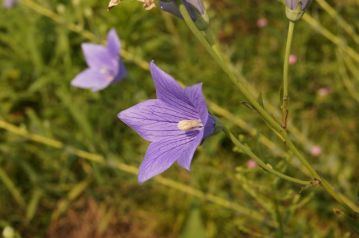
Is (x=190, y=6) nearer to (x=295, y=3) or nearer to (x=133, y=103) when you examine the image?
(x=295, y=3)

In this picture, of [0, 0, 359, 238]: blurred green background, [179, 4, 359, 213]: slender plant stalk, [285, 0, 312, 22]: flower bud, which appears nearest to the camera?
[179, 4, 359, 213]: slender plant stalk

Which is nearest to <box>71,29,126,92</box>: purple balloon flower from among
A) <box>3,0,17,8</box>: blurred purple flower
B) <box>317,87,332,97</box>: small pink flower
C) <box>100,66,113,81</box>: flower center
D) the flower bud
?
<box>100,66,113,81</box>: flower center

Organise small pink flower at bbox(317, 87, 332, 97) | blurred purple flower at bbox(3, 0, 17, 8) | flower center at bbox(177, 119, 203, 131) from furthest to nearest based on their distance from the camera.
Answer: blurred purple flower at bbox(3, 0, 17, 8)
small pink flower at bbox(317, 87, 332, 97)
flower center at bbox(177, 119, 203, 131)

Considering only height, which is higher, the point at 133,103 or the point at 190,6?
the point at 190,6

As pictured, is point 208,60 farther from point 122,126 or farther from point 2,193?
point 2,193

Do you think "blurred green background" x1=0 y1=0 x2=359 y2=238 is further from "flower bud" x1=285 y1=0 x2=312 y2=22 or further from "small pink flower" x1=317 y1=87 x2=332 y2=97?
"flower bud" x1=285 y1=0 x2=312 y2=22

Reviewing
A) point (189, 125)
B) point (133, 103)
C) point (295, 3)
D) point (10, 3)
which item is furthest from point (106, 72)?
point (295, 3)

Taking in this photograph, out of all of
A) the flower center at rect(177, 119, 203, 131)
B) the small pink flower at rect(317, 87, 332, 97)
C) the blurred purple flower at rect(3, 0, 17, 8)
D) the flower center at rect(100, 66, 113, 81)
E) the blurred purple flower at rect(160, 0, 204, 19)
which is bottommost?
the small pink flower at rect(317, 87, 332, 97)

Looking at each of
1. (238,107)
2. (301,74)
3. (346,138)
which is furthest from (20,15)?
(346,138)
